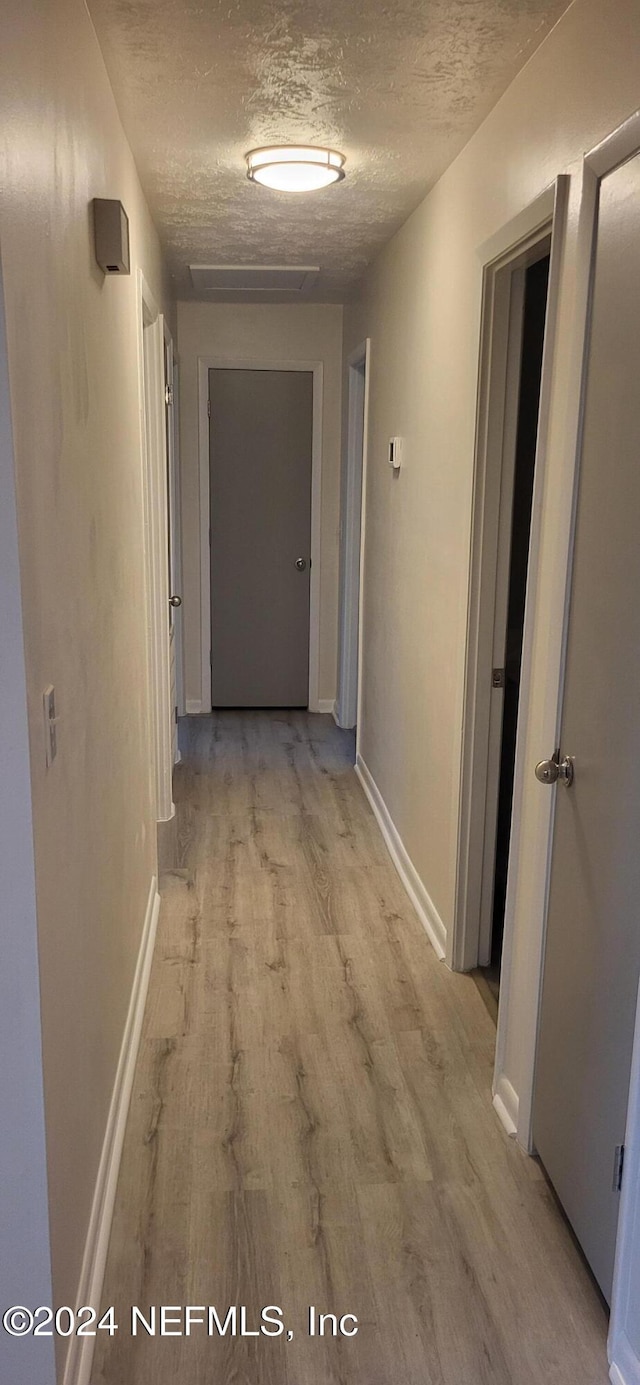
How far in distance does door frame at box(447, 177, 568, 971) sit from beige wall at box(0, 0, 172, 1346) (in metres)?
0.92

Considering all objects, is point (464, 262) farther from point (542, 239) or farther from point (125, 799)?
point (125, 799)

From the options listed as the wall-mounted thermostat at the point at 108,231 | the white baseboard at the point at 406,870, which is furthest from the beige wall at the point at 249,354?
the wall-mounted thermostat at the point at 108,231

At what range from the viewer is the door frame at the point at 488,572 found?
8.17 ft

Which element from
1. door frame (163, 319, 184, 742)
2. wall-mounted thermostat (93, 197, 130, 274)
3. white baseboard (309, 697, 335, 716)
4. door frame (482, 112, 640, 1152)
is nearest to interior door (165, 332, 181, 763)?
door frame (163, 319, 184, 742)

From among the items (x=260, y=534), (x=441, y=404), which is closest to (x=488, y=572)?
(x=441, y=404)

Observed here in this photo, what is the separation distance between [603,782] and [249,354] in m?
4.37

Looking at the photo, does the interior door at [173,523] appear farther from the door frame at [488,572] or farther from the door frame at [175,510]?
the door frame at [488,572]

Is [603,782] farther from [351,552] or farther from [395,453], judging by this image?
[351,552]

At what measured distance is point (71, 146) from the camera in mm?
1706

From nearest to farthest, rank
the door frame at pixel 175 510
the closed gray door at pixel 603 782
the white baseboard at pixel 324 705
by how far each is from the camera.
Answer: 1. the closed gray door at pixel 603 782
2. the door frame at pixel 175 510
3. the white baseboard at pixel 324 705

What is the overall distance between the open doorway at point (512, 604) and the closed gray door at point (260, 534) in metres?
2.82

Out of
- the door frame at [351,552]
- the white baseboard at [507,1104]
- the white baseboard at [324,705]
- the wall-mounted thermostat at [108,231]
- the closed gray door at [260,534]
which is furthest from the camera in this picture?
the white baseboard at [324,705]

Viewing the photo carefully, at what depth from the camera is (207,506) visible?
18.6ft

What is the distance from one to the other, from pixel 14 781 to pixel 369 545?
3355mm
